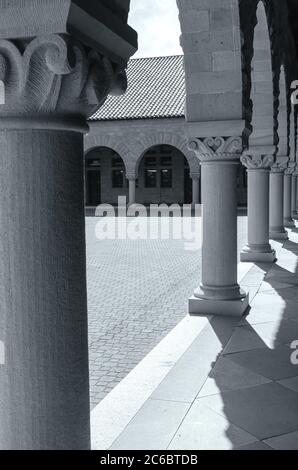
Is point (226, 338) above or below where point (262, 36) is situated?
below

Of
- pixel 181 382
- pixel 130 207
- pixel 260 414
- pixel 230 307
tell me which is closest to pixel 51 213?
pixel 260 414

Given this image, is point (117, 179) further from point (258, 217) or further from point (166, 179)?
point (258, 217)

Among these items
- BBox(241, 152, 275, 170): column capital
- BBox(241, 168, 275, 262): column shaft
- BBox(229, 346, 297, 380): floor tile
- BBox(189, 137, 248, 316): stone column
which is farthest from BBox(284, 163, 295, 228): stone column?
BBox(229, 346, 297, 380): floor tile

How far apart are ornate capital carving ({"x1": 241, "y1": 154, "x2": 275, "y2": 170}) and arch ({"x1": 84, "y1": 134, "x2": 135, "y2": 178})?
21653 millimetres

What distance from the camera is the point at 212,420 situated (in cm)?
373

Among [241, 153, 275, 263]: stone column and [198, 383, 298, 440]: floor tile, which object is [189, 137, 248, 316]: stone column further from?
[241, 153, 275, 263]: stone column

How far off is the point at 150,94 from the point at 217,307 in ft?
95.7

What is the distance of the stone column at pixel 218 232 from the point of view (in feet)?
21.9

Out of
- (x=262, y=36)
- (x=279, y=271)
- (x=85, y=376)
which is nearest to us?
(x=85, y=376)

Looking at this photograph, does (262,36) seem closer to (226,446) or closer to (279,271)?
(279,271)

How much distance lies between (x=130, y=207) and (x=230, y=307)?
77.8 feet

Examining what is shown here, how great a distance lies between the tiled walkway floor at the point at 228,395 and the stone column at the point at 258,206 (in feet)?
13.9

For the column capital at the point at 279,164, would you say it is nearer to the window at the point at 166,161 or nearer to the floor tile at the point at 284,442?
the floor tile at the point at 284,442

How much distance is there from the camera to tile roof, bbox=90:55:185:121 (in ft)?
104
